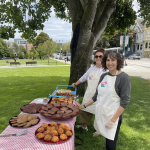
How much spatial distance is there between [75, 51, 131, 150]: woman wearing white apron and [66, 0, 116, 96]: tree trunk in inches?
152

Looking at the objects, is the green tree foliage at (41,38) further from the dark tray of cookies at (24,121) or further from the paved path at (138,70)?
the dark tray of cookies at (24,121)

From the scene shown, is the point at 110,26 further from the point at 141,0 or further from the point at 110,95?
the point at 110,95

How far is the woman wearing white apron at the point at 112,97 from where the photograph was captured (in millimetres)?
2061

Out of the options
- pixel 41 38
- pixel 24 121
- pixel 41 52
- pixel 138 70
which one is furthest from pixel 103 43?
pixel 24 121

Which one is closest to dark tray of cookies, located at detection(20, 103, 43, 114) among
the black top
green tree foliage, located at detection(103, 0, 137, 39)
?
the black top

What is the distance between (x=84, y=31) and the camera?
19.4ft

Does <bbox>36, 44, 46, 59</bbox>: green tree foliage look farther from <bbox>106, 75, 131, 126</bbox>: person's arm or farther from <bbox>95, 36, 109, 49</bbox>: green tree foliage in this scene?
<bbox>106, 75, 131, 126</bbox>: person's arm

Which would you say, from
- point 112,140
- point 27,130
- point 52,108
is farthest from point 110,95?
point 27,130

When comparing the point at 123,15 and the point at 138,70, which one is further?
the point at 138,70

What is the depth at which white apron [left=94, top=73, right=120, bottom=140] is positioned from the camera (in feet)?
7.06

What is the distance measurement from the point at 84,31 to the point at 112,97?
439 cm

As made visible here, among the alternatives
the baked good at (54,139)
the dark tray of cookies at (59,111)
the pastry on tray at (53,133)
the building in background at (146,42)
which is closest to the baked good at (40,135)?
the pastry on tray at (53,133)

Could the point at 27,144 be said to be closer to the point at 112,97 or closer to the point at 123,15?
the point at 112,97

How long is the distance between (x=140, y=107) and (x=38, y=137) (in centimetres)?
535
